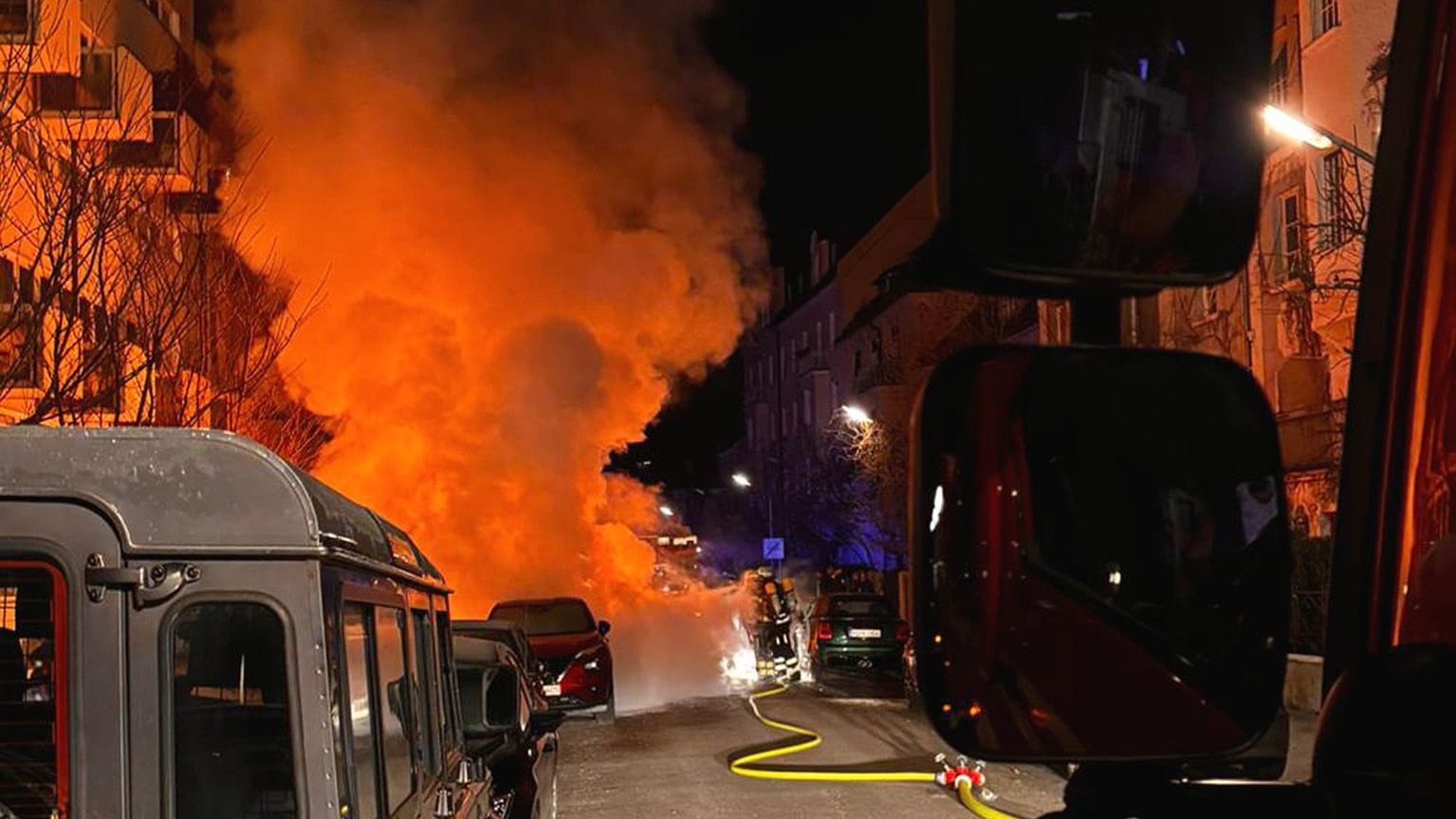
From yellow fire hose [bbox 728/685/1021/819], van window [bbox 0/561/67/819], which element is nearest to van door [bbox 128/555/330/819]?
van window [bbox 0/561/67/819]

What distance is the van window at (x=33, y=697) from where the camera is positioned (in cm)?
377

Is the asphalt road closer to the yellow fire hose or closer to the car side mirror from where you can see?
the yellow fire hose

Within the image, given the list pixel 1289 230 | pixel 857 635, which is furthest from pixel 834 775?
pixel 857 635

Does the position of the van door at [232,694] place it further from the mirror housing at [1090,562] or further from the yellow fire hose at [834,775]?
the yellow fire hose at [834,775]

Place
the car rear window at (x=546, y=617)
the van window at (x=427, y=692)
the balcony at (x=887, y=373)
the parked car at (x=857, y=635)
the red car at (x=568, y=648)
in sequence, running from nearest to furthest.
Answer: the van window at (x=427, y=692) → the red car at (x=568, y=648) → the car rear window at (x=546, y=617) → the parked car at (x=857, y=635) → the balcony at (x=887, y=373)

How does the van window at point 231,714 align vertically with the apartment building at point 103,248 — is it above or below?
below

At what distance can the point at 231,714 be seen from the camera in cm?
385

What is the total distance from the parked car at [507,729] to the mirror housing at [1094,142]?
5506mm

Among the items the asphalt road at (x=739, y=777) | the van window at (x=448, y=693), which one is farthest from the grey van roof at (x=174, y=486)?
the asphalt road at (x=739, y=777)

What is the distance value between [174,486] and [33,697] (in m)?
0.57

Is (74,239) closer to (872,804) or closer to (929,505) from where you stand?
(872,804)

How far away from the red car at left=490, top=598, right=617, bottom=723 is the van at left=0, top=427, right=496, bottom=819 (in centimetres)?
1701

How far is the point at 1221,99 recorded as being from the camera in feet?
5.52

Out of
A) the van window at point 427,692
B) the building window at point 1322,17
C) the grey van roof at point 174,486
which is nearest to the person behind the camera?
the grey van roof at point 174,486
